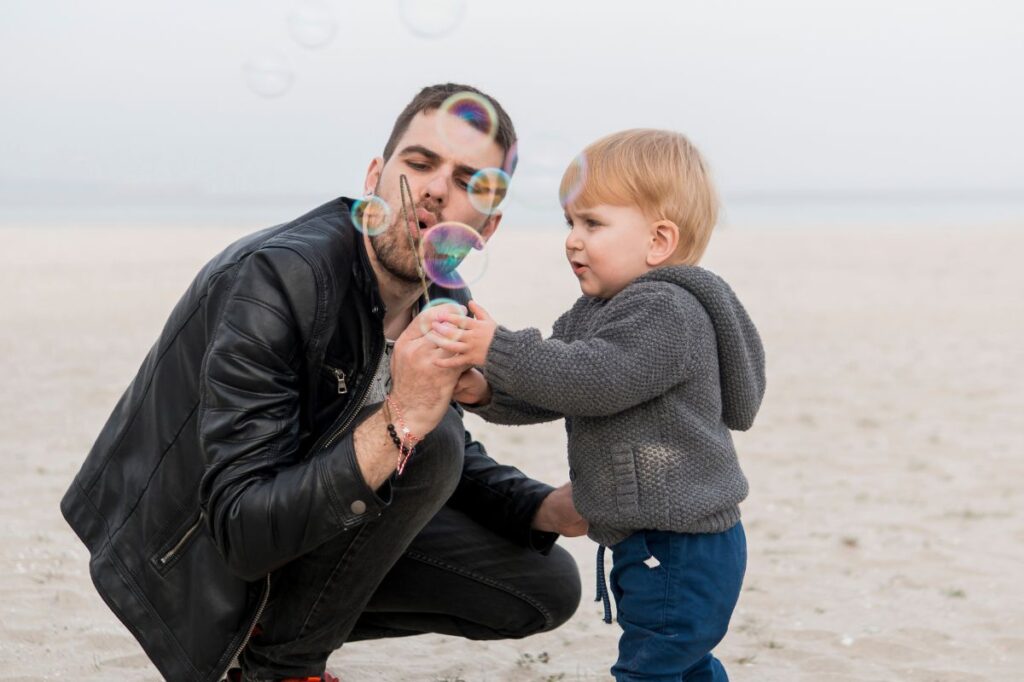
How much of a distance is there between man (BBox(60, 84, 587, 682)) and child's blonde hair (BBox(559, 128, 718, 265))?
1.47 feet

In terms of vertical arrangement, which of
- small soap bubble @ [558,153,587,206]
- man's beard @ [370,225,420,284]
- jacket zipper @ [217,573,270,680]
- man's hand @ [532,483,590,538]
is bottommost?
jacket zipper @ [217,573,270,680]

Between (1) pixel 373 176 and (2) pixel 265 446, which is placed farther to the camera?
(1) pixel 373 176

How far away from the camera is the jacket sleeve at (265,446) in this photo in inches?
98.4

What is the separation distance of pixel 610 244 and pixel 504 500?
1014 mm

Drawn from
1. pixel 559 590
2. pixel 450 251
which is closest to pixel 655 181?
pixel 450 251

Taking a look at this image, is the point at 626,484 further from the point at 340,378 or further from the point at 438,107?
the point at 438,107

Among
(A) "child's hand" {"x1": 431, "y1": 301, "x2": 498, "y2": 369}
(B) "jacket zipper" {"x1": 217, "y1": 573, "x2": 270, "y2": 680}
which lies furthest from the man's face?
(B) "jacket zipper" {"x1": 217, "y1": 573, "x2": 270, "y2": 680}

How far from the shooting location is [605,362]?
2.45 metres

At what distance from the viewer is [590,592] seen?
4.41 meters

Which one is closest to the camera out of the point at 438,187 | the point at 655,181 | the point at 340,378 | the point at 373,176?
the point at 655,181

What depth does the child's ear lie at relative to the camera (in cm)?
262

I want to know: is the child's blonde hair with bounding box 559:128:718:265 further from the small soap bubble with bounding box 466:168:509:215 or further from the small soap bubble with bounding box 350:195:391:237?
the small soap bubble with bounding box 350:195:391:237

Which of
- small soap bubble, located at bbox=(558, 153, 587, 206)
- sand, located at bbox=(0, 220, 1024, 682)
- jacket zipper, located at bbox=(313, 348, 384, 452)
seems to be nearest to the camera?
small soap bubble, located at bbox=(558, 153, 587, 206)

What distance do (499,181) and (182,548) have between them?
1.23 meters
